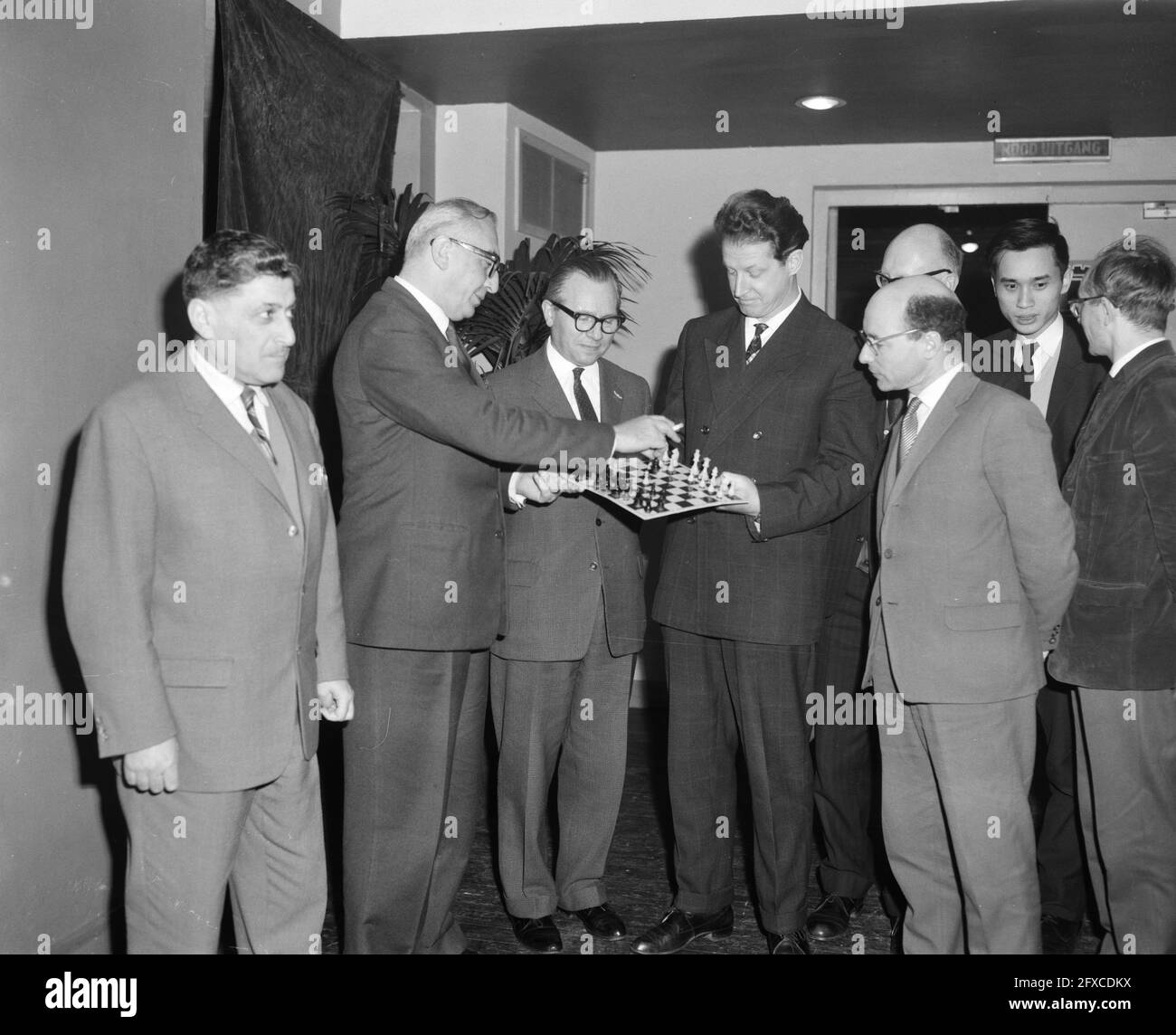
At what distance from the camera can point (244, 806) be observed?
7.25ft

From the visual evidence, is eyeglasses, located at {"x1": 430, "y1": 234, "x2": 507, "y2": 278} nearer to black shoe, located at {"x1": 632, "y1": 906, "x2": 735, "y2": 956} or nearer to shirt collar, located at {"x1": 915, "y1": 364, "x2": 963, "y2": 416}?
shirt collar, located at {"x1": 915, "y1": 364, "x2": 963, "y2": 416}

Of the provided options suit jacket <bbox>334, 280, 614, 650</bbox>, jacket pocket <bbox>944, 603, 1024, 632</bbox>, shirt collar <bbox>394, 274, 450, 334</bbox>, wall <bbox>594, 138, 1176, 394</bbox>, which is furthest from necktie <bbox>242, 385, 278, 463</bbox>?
wall <bbox>594, 138, 1176, 394</bbox>

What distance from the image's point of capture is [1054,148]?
5.60 metres

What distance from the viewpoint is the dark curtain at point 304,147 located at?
356 cm

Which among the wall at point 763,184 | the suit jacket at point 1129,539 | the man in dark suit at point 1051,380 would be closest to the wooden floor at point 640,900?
the man in dark suit at point 1051,380

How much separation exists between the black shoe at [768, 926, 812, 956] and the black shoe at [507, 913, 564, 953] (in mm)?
570

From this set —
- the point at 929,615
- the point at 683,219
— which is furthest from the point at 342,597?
the point at 683,219

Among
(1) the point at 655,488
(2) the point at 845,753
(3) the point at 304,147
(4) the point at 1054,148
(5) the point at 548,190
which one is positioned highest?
(4) the point at 1054,148

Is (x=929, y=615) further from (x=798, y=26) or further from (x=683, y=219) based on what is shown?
(x=683, y=219)

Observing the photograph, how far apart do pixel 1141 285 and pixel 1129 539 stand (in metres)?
0.58

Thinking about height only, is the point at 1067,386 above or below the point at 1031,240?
below

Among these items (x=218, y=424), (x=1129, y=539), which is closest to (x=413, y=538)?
(x=218, y=424)

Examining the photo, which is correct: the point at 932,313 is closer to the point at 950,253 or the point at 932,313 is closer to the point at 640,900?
the point at 950,253

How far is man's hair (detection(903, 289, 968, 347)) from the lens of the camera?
8.23ft
